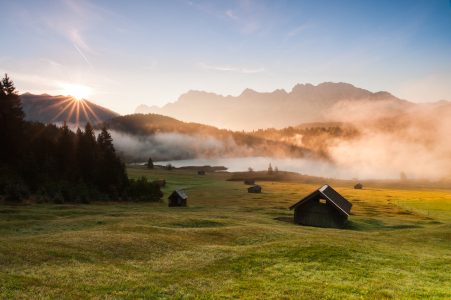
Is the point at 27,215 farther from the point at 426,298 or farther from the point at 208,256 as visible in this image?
the point at 426,298

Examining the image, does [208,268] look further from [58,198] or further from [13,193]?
[58,198]

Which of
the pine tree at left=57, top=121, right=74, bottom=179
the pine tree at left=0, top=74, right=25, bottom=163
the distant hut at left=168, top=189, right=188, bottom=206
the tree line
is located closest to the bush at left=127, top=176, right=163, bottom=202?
the tree line

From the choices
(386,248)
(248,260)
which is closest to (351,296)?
(248,260)

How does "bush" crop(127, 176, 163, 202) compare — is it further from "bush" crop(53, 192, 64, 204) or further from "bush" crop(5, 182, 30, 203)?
"bush" crop(5, 182, 30, 203)

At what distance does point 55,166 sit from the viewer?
5984cm

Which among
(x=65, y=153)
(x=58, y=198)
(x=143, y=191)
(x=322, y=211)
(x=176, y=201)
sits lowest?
(x=176, y=201)

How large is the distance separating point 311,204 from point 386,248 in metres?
21.7

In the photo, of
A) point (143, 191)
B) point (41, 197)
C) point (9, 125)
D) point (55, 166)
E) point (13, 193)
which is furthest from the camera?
point (143, 191)

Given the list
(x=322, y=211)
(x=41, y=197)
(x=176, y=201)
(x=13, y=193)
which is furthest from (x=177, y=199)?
(x=322, y=211)

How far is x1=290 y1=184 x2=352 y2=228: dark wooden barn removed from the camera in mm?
39441

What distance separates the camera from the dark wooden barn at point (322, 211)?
129 feet

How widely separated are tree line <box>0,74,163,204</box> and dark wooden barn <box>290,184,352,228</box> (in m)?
44.6

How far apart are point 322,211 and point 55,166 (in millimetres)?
62615

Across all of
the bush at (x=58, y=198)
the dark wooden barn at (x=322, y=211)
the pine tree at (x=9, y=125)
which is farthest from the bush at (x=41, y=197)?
the dark wooden barn at (x=322, y=211)
